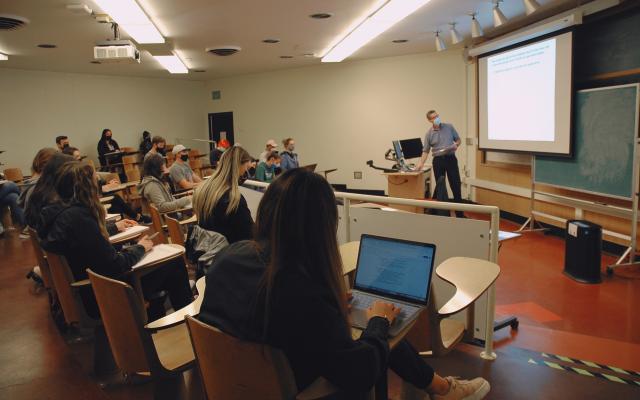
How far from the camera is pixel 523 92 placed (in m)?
5.72

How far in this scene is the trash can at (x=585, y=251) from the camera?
3.88 m

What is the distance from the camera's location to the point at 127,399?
2303 millimetres

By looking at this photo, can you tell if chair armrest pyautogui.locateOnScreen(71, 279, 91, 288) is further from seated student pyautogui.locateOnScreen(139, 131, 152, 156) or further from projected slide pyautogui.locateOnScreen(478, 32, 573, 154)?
seated student pyautogui.locateOnScreen(139, 131, 152, 156)

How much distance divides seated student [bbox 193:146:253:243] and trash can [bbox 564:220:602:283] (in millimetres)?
2953

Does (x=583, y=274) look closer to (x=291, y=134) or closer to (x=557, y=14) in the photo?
(x=557, y=14)

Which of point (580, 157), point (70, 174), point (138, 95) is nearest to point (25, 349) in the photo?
point (70, 174)

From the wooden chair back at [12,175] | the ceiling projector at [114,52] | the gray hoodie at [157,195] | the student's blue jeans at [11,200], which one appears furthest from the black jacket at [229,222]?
the wooden chair back at [12,175]

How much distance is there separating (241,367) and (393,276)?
0.69 metres

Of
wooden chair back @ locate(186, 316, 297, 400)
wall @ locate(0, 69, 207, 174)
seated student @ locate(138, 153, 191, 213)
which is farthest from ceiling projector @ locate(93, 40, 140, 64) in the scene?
wall @ locate(0, 69, 207, 174)

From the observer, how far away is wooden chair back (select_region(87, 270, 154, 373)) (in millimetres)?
1685

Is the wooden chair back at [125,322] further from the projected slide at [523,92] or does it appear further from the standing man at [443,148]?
the standing man at [443,148]

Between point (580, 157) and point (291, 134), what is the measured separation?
6798 mm

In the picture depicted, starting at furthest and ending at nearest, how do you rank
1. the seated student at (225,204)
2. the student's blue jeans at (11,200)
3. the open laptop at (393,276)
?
1. the student's blue jeans at (11,200)
2. the seated student at (225,204)
3. the open laptop at (393,276)

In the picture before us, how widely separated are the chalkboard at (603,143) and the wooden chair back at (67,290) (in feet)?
15.3
